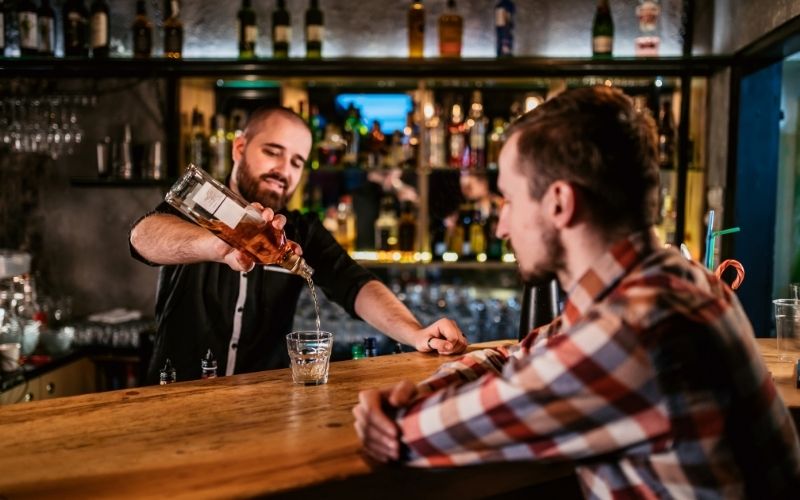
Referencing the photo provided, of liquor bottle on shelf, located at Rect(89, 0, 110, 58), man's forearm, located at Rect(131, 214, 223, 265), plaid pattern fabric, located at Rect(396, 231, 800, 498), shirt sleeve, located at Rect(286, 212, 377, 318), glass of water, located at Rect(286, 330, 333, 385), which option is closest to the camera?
plaid pattern fabric, located at Rect(396, 231, 800, 498)

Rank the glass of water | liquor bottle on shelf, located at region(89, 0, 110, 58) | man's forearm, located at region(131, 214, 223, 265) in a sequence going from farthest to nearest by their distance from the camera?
liquor bottle on shelf, located at region(89, 0, 110, 58) < man's forearm, located at region(131, 214, 223, 265) < the glass of water

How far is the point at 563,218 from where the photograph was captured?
3.73 feet

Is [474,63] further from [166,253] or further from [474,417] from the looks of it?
[474,417]

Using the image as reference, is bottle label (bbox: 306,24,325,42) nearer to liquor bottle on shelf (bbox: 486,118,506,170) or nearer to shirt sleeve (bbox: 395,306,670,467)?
liquor bottle on shelf (bbox: 486,118,506,170)

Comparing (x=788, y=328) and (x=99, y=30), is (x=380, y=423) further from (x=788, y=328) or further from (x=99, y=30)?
(x=99, y=30)

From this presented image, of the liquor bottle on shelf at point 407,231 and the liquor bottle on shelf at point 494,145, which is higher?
the liquor bottle on shelf at point 494,145

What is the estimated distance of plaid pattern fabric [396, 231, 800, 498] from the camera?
100 cm

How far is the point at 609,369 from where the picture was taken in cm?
100

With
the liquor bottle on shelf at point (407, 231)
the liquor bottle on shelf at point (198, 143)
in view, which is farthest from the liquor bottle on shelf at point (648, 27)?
the liquor bottle on shelf at point (198, 143)

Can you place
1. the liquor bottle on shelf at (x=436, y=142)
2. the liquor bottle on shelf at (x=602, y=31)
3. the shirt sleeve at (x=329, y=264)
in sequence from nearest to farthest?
the shirt sleeve at (x=329, y=264)
the liquor bottle on shelf at (x=602, y=31)
the liquor bottle on shelf at (x=436, y=142)

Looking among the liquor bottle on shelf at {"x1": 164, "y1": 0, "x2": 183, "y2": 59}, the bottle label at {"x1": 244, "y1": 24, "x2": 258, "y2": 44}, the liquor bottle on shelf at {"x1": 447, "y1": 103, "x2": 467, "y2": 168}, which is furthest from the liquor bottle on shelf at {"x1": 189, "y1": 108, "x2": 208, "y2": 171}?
the liquor bottle on shelf at {"x1": 447, "y1": 103, "x2": 467, "y2": 168}

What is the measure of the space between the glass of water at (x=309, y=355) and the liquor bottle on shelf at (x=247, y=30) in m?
2.60

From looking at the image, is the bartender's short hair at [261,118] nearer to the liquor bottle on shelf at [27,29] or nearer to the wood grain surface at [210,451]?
the wood grain surface at [210,451]

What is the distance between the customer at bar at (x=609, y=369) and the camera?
101 cm
